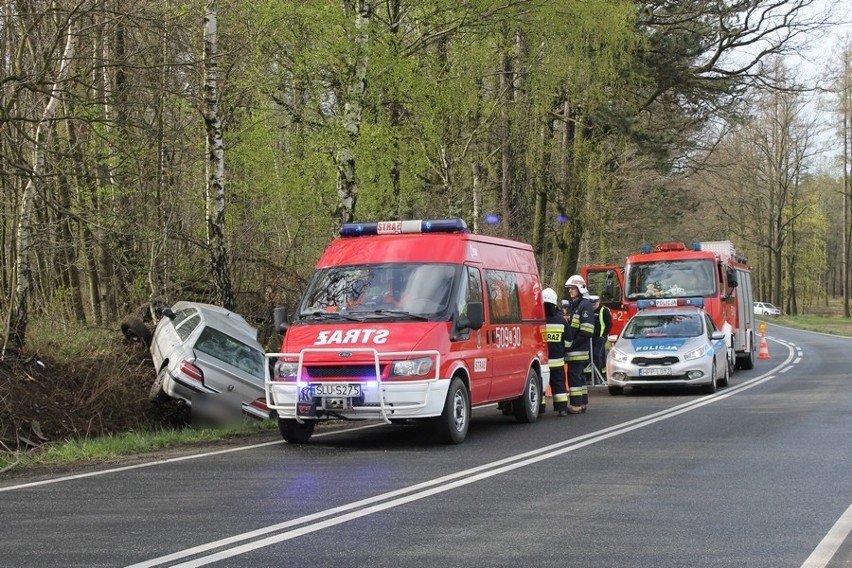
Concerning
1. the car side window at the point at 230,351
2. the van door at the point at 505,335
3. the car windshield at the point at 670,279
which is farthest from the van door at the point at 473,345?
the car windshield at the point at 670,279

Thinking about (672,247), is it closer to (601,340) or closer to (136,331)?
(601,340)

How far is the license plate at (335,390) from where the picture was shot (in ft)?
32.7

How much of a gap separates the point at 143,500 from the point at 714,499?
4496mm

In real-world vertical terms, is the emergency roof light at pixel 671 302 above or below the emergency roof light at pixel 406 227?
below

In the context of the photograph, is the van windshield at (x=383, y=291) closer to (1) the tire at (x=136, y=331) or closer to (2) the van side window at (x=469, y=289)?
(2) the van side window at (x=469, y=289)

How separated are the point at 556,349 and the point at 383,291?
411cm

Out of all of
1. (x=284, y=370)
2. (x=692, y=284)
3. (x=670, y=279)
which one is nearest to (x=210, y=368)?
(x=284, y=370)

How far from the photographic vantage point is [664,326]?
18.4 metres

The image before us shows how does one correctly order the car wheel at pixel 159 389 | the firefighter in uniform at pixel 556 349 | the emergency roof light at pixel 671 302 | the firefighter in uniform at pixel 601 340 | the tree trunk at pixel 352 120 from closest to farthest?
1. the car wheel at pixel 159 389
2. the firefighter in uniform at pixel 556 349
3. the tree trunk at pixel 352 120
4. the firefighter in uniform at pixel 601 340
5. the emergency roof light at pixel 671 302

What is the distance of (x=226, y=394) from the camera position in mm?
12281

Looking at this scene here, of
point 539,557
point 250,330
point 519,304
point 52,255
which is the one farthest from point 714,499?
point 52,255

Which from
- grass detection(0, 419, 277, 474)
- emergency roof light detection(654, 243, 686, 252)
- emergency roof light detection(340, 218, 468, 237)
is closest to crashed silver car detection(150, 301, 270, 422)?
grass detection(0, 419, 277, 474)

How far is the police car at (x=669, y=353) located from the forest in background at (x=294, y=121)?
572 centimetres

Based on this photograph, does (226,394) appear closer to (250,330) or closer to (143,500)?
(250,330)
